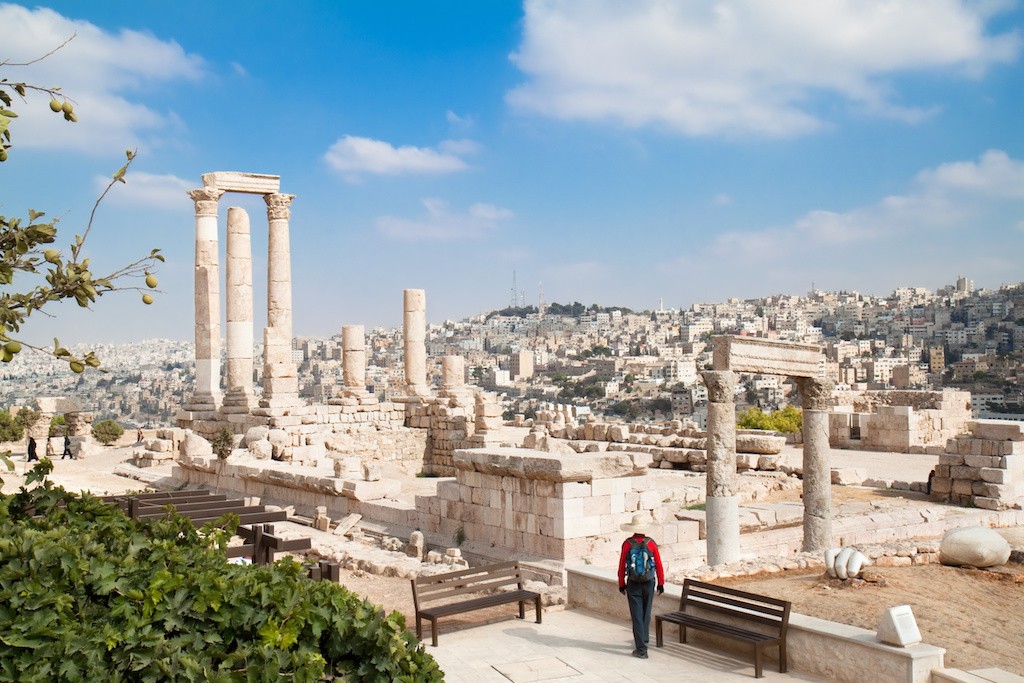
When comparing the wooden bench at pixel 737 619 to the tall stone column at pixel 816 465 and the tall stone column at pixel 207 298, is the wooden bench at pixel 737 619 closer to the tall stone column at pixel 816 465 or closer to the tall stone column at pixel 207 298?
the tall stone column at pixel 816 465

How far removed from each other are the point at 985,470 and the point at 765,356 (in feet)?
24.1

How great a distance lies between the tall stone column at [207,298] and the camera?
26.8m

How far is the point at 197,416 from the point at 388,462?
5.80 metres

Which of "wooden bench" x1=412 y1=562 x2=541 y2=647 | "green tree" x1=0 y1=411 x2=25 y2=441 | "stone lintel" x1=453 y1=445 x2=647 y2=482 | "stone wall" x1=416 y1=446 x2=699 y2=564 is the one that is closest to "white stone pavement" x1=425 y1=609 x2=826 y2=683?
"wooden bench" x1=412 y1=562 x2=541 y2=647

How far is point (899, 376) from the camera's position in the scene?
6619 cm

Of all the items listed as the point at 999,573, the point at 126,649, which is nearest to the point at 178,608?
the point at 126,649

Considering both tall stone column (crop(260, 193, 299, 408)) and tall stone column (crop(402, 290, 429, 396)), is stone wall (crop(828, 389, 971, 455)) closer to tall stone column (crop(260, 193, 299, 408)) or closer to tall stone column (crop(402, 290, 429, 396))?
tall stone column (crop(402, 290, 429, 396))

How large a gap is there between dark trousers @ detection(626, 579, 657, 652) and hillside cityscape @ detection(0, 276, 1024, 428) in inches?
883

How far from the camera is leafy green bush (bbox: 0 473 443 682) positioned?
4391 mm

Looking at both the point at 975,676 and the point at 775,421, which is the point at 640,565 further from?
the point at 775,421

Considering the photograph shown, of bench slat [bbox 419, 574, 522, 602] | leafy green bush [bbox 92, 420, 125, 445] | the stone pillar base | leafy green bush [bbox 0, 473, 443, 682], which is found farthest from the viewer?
leafy green bush [bbox 92, 420, 125, 445]

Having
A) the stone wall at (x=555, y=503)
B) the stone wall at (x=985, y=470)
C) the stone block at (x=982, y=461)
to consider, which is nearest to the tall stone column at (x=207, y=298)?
the stone wall at (x=555, y=503)

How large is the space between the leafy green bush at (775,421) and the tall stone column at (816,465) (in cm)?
1801

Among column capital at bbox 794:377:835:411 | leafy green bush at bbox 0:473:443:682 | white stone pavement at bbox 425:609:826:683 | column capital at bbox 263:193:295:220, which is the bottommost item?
white stone pavement at bbox 425:609:826:683
